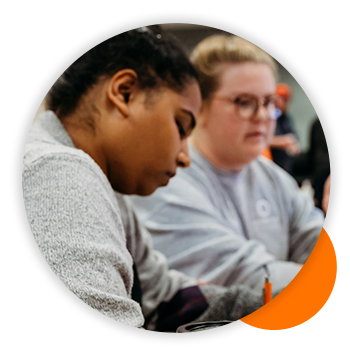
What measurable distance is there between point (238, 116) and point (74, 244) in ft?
1.02

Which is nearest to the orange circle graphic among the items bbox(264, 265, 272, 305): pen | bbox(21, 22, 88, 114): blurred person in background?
bbox(264, 265, 272, 305): pen

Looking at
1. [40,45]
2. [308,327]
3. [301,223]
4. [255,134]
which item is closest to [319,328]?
[308,327]

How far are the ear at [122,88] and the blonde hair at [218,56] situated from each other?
125mm

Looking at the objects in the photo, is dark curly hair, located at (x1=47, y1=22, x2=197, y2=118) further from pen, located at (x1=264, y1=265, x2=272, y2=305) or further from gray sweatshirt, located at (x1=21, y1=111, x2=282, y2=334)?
pen, located at (x1=264, y1=265, x2=272, y2=305)

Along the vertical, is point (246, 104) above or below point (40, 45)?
below

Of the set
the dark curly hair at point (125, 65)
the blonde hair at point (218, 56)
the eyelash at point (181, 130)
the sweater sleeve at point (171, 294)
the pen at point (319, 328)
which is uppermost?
the blonde hair at point (218, 56)

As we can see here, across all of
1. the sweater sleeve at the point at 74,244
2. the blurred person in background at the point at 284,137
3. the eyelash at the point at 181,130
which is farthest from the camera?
the blurred person in background at the point at 284,137

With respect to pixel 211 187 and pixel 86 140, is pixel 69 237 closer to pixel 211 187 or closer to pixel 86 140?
pixel 86 140

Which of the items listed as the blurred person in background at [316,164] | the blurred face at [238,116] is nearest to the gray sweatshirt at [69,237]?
the blurred face at [238,116]

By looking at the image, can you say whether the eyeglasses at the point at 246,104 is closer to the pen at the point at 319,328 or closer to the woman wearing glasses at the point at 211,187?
the woman wearing glasses at the point at 211,187

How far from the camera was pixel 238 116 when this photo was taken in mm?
558

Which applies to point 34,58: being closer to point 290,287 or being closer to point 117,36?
point 117,36

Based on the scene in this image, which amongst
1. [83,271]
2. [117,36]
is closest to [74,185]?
[83,271]

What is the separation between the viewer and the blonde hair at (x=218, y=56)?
1.78 feet
